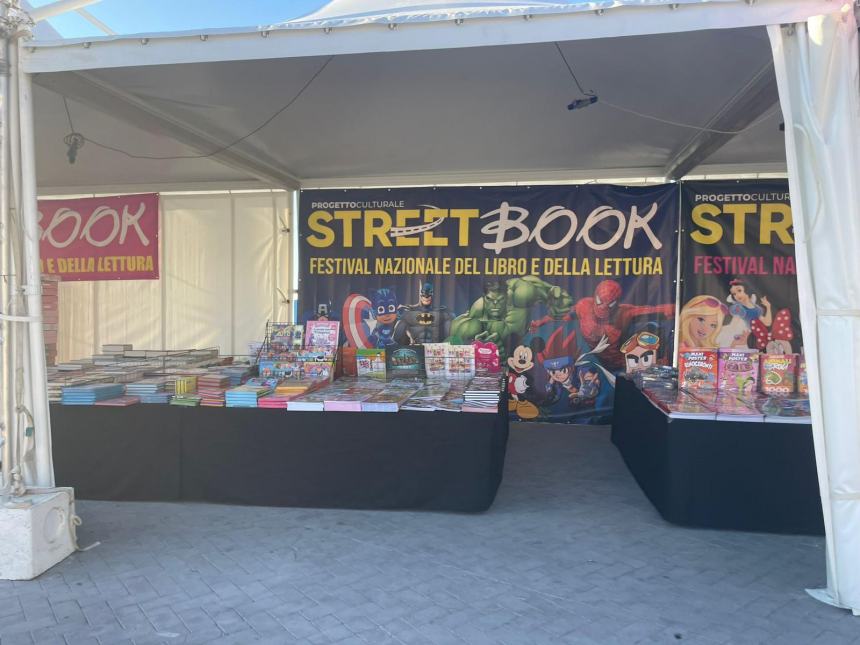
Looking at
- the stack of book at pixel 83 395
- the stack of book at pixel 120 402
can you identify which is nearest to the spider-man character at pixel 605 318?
the stack of book at pixel 120 402

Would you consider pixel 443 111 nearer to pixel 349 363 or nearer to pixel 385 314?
pixel 349 363

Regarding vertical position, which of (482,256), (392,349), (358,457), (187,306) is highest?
(482,256)

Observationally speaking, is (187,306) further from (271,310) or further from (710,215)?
(710,215)

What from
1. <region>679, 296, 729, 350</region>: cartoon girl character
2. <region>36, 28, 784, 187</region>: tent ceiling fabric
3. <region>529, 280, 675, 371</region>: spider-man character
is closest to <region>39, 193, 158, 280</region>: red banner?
<region>36, 28, 784, 187</region>: tent ceiling fabric

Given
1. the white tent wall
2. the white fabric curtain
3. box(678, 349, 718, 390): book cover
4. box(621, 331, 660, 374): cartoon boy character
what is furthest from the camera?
the white tent wall

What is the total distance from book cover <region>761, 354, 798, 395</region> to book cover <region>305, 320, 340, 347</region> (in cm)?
335

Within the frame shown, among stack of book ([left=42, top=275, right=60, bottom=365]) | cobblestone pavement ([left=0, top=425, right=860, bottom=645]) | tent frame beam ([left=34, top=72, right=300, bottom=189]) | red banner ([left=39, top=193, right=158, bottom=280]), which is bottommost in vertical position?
cobblestone pavement ([left=0, top=425, right=860, bottom=645])

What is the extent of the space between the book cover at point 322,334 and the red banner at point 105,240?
153 inches

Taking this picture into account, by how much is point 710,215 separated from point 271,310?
5.41m

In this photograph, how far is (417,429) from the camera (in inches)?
147

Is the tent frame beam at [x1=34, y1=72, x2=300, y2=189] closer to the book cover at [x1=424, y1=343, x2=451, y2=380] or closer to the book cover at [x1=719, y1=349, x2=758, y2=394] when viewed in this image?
the book cover at [x1=424, y1=343, x2=451, y2=380]

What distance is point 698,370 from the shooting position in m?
4.27

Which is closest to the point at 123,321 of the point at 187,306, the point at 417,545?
the point at 187,306

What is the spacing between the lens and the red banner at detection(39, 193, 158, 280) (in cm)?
775
